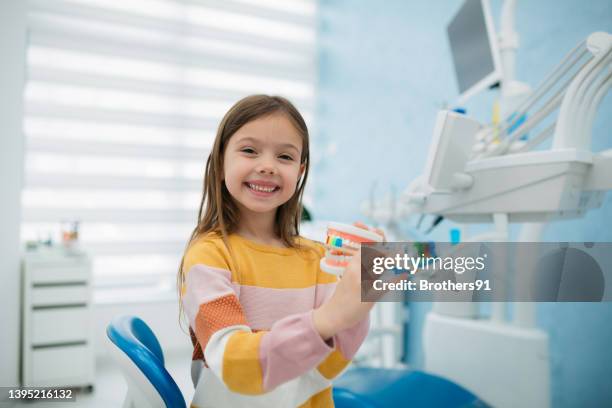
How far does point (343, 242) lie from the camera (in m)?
0.63

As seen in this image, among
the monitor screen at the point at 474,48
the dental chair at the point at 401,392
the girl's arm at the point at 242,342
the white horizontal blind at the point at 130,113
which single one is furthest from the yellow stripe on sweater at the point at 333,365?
the white horizontal blind at the point at 130,113

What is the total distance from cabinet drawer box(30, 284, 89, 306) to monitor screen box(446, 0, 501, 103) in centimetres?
210

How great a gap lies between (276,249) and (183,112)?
9.47 feet

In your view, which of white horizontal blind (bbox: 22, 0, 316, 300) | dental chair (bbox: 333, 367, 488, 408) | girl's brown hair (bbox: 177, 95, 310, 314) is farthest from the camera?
white horizontal blind (bbox: 22, 0, 316, 300)

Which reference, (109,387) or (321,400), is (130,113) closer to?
(109,387)

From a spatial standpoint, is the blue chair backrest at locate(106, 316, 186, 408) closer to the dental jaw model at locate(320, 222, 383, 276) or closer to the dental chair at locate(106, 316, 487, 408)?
the dental chair at locate(106, 316, 487, 408)

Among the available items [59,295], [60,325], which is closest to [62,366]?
[60,325]

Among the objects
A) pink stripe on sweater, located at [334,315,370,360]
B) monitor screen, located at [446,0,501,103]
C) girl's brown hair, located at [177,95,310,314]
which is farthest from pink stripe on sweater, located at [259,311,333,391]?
monitor screen, located at [446,0,501,103]

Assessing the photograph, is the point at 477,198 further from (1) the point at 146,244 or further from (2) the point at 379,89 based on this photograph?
(1) the point at 146,244

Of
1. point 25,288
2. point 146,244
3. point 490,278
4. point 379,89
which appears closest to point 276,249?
point 490,278

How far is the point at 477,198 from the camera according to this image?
123 centimetres

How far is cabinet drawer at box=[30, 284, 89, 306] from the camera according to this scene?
232 centimetres

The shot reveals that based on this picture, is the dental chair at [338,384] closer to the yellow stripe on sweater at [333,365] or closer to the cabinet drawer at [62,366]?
the yellow stripe on sweater at [333,365]

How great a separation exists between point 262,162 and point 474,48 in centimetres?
110
